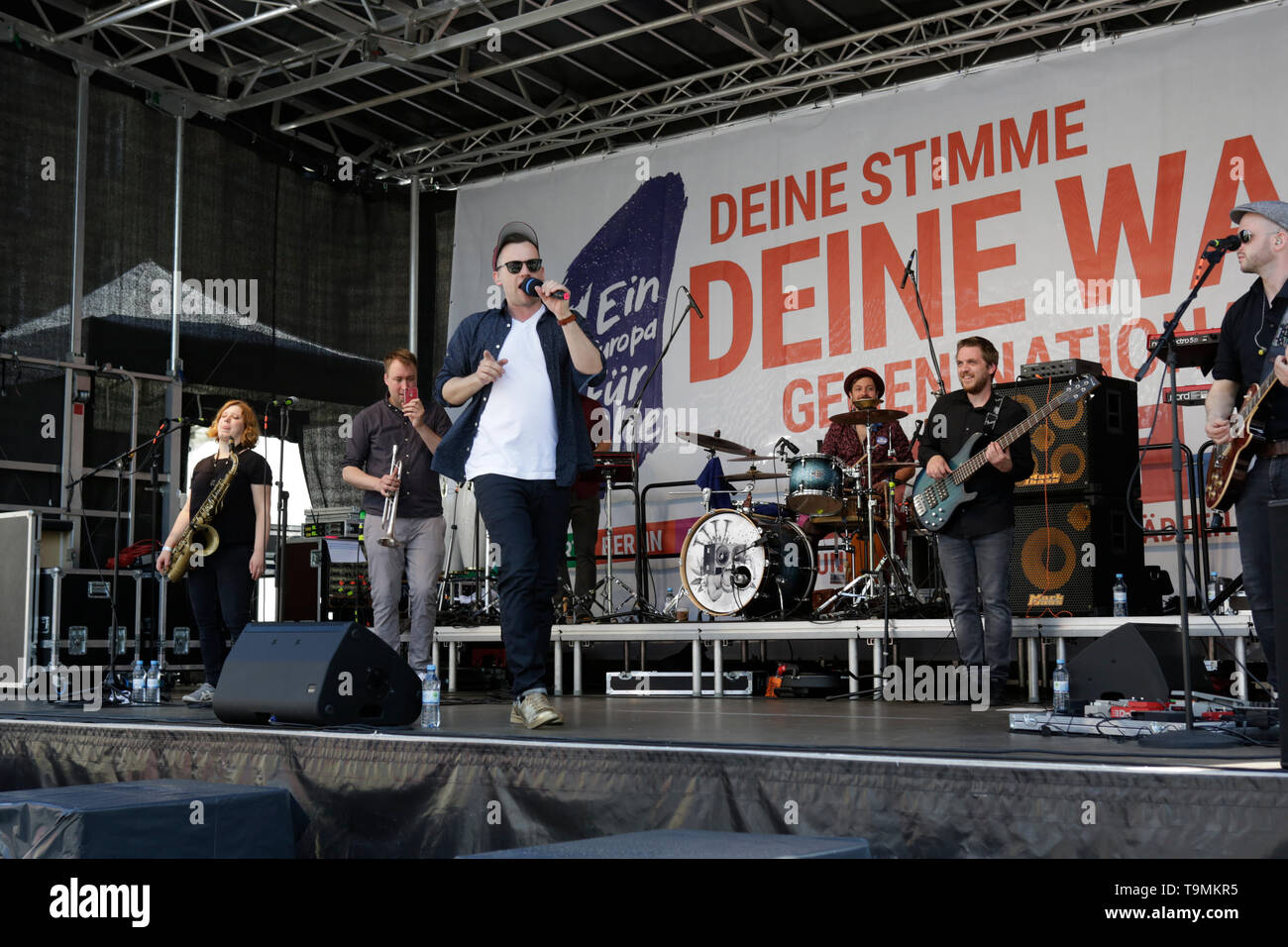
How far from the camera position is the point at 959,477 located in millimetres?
5559

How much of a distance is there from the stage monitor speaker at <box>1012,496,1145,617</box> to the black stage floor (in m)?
2.17

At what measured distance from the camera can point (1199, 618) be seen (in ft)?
19.4

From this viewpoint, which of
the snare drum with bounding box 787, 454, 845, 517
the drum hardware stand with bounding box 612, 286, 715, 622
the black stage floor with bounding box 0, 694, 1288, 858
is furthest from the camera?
the drum hardware stand with bounding box 612, 286, 715, 622

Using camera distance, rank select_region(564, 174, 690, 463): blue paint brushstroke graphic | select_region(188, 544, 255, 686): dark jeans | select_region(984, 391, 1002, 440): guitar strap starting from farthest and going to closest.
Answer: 1. select_region(564, 174, 690, 463): blue paint brushstroke graphic
2. select_region(188, 544, 255, 686): dark jeans
3. select_region(984, 391, 1002, 440): guitar strap

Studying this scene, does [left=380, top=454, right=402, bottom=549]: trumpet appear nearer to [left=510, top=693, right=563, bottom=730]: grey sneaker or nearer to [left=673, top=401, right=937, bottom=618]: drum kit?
[left=510, top=693, right=563, bottom=730]: grey sneaker

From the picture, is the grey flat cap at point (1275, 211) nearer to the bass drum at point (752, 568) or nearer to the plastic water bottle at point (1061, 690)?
the plastic water bottle at point (1061, 690)

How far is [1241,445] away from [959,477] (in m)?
1.90

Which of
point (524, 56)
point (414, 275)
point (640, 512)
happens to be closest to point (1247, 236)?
point (640, 512)

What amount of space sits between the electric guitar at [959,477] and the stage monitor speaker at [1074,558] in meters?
1.05

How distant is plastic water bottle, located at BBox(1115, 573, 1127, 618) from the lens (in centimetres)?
652

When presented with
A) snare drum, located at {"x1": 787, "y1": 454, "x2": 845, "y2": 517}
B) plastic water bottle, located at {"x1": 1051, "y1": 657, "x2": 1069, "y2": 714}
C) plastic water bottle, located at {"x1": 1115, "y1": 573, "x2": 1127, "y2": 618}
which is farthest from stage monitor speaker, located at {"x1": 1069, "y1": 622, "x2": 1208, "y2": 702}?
snare drum, located at {"x1": 787, "y1": 454, "x2": 845, "y2": 517}

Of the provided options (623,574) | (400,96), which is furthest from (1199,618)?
(400,96)

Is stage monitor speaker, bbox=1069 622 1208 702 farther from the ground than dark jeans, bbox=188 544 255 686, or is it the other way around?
dark jeans, bbox=188 544 255 686
